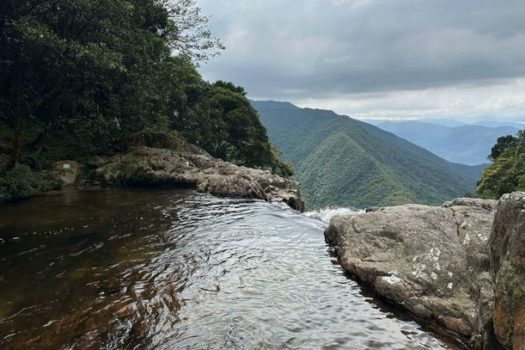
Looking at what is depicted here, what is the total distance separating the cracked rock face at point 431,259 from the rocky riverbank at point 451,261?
22mm

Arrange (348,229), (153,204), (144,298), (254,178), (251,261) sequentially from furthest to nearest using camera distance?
(254,178), (153,204), (348,229), (251,261), (144,298)

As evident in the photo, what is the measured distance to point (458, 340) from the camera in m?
8.54

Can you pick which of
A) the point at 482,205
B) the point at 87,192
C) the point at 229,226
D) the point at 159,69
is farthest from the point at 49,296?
the point at 159,69

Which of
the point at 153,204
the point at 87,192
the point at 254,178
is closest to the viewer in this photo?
the point at 153,204

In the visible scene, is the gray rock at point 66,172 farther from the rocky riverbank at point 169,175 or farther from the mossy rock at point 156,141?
the mossy rock at point 156,141

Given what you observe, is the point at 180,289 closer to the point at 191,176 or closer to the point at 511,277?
the point at 511,277

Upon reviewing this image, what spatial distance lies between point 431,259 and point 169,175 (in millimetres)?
21102

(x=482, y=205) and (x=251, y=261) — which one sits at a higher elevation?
(x=482, y=205)

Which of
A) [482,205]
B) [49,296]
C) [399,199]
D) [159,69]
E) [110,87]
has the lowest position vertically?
[399,199]

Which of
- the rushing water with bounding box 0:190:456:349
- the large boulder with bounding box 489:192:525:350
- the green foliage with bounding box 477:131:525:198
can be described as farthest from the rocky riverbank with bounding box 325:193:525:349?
the green foliage with bounding box 477:131:525:198

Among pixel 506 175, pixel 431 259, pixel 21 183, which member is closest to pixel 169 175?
pixel 21 183

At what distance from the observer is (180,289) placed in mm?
10672

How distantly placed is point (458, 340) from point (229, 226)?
11050mm

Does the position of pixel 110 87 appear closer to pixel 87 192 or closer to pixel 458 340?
pixel 87 192
